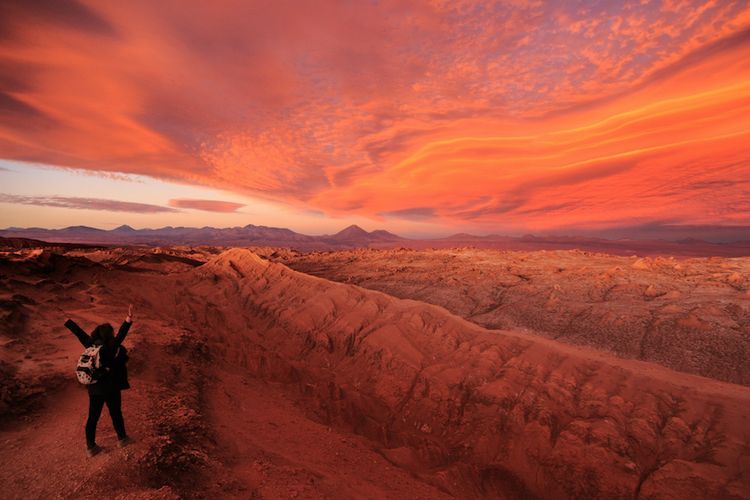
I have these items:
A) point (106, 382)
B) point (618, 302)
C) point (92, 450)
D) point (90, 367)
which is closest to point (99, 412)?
point (106, 382)

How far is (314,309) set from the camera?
48.4 ft

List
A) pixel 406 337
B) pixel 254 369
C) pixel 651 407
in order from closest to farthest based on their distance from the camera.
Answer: pixel 651 407 < pixel 254 369 < pixel 406 337

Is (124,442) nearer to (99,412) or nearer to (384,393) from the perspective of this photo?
(99,412)

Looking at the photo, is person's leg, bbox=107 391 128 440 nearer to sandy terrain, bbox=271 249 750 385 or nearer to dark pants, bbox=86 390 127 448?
dark pants, bbox=86 390 127 448

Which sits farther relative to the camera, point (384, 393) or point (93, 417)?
point (384, 393)

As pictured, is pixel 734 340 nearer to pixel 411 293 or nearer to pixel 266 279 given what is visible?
pixel 411 293

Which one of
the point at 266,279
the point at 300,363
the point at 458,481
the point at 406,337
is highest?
the point at 266,279

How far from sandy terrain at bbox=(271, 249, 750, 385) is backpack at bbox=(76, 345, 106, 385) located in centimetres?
1295

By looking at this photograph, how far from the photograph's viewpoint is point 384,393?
10062mm

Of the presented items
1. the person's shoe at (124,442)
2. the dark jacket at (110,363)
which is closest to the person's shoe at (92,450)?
the person's shoe at (124,442)

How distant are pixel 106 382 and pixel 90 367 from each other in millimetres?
302

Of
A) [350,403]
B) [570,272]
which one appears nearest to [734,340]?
[570,272]

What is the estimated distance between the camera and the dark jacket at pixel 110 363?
16.1ft

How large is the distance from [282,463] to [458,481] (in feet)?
11.9
